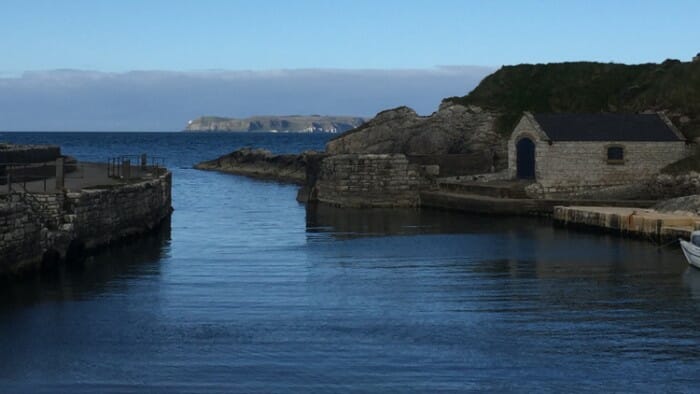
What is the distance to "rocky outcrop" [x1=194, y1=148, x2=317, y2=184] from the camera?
94.1 metres

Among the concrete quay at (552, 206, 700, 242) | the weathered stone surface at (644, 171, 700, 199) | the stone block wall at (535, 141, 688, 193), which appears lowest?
the concrete quay at (552, 206, 700, 242)

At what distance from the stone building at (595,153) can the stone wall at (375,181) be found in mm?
7579

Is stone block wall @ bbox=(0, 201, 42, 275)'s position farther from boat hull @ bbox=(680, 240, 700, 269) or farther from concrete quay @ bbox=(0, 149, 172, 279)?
boat hull @ bbox=(680, 240, 700, 269)

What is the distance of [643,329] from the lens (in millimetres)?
23156

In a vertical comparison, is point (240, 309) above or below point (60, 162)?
below

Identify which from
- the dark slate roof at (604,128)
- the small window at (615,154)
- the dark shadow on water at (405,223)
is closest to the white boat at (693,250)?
the dark shadow on water at (405,223)

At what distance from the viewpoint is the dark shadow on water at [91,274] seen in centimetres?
2742

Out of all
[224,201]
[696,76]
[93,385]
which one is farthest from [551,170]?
[93,385]

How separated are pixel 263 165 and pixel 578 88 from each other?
4037cm

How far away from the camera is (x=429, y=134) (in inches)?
2660

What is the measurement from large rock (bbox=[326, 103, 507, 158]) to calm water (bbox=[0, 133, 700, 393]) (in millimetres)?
24789

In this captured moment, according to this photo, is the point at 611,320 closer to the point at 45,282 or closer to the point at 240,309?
the point at 240,309

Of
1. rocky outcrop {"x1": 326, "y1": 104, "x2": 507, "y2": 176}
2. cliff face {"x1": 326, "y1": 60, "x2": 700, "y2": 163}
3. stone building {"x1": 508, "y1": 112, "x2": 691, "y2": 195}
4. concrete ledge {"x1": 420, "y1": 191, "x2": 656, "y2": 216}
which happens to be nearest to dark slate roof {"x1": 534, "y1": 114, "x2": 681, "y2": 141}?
stone building {"x1": 508, "y1": 112, "x2": 691, "y2": 195}

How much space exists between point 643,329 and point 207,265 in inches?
619
